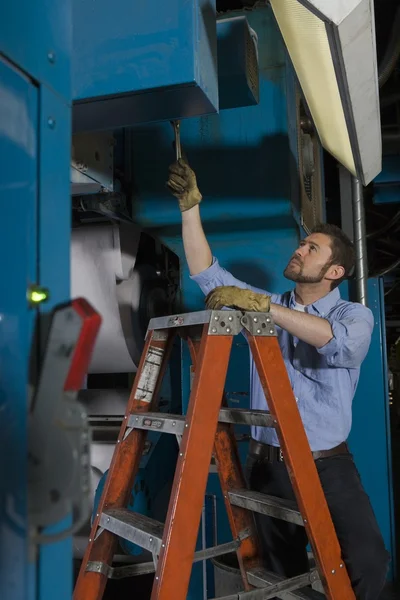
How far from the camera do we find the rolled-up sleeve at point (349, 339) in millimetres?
1865

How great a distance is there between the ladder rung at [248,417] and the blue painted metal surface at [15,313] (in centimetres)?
104

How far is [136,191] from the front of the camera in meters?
2.60

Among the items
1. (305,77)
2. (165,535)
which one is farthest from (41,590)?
(305,77)

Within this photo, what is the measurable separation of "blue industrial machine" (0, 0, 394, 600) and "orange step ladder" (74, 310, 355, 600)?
551mm

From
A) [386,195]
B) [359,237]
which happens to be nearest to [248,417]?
[359,237]

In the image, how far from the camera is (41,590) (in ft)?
2.33

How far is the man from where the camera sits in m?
1.79

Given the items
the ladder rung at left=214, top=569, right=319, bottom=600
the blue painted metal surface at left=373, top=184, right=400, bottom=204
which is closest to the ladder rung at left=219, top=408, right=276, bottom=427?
the ladder rung at left=214, top=569, right=319, bottom=600

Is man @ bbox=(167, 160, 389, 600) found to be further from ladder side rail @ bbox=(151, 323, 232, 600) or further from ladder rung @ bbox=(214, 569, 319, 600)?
ladder side rail @ bbox=(151, 323, 232, 600)

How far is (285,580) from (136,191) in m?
1.76

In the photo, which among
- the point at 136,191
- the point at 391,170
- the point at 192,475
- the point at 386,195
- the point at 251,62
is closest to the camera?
the point at 192,475

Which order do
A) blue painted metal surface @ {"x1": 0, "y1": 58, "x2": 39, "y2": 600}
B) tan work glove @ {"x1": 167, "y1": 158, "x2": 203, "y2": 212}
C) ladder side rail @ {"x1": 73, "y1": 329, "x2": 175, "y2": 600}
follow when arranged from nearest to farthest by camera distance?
blue painted metal surface @ {"x1": 0, "y1": 58, "x2": 39, "y2": 600} < ladder side rail @ {"x1": 73, "y1": 329, "x2": 175, "y2": 600} < tan work glove @ {"x1": 167, "y1": 158, "x2": 203, "y2": 212}

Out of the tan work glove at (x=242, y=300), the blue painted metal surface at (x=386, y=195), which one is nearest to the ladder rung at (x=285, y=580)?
the tan work glove at (x=242, y=300)

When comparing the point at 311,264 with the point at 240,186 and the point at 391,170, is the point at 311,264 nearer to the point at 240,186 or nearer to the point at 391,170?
the point at 240,186
